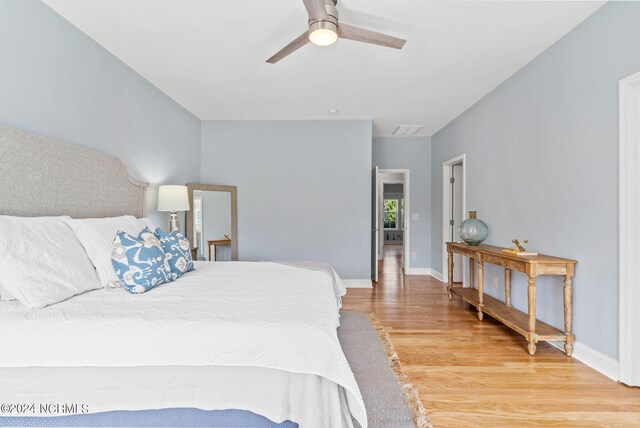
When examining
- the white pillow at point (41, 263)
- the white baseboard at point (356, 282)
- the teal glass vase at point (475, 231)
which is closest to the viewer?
the white pillow at point (41, 263)

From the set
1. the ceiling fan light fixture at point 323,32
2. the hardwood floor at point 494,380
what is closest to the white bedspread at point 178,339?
the hardwood floor at point 494,380

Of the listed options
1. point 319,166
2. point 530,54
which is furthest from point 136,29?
point 530,54

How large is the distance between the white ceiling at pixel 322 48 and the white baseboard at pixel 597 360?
242 cm

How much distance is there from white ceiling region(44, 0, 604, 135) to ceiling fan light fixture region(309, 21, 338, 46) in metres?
0.35

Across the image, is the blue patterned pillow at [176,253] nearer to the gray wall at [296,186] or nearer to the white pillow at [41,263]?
the white pillow at [41,263]

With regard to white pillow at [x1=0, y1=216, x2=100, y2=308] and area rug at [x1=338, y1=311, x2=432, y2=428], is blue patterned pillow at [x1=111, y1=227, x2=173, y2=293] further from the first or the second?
area rug at [x1=338, y1=311, x2=432, y2=428]

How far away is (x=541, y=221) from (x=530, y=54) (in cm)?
150

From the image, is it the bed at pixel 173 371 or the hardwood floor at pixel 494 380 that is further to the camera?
the hardwood floor at pixel 494 380

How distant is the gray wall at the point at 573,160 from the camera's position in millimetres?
2119

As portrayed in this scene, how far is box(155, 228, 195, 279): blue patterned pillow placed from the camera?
2.21 metres

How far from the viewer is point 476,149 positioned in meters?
4.15

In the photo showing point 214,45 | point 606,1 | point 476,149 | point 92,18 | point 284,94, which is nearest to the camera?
point 606,1

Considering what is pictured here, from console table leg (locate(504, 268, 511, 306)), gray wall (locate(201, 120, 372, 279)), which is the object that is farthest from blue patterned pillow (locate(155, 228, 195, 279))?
console table leg (locate(504, 268, 511, 306))

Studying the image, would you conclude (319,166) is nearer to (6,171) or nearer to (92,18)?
(92,18)
